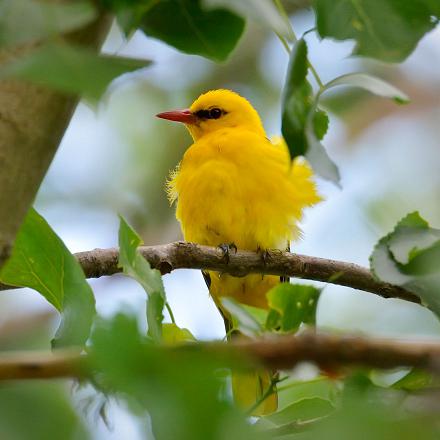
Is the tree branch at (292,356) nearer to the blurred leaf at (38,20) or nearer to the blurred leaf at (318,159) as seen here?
the blurred leaf at (38,20)

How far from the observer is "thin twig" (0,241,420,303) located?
2.29 metres

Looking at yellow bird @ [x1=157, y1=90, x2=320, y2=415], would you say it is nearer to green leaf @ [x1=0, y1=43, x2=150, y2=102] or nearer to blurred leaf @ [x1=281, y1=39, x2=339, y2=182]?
blurred leaf @ [x1=281, y1=39, x2=339, y2=182]

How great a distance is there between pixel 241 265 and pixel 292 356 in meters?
2.08

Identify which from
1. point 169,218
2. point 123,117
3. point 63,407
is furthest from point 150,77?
point 63,407

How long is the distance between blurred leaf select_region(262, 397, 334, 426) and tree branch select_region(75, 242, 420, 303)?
0.41 meters

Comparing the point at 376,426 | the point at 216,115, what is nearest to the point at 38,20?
the point at 376,426

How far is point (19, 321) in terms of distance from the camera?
6.25 metres

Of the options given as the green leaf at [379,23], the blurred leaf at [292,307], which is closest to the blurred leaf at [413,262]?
the blurred leaf at [292,307]

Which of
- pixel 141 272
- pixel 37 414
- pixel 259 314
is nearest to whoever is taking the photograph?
pixel 37 414

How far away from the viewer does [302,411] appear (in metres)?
1.85

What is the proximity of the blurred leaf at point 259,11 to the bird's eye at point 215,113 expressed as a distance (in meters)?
4.02

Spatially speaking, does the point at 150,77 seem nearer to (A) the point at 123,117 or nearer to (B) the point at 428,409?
(A) the point at 123,117

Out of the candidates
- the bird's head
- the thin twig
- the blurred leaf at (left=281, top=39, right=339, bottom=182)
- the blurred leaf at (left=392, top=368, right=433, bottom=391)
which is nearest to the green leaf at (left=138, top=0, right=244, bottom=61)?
the blurred leaf at (left=281, top=39, right=339, bottom=182)

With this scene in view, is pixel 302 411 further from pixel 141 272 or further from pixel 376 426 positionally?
pixel 376 426
